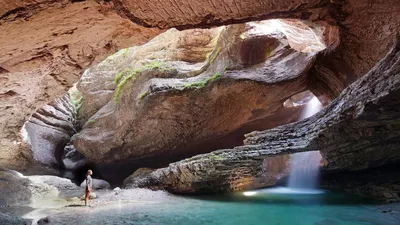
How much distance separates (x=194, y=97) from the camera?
1238cm

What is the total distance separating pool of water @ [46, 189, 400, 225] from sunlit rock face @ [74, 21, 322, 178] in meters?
4.52

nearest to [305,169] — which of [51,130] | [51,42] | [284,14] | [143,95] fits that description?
[143,95]

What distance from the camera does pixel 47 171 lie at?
1409cm

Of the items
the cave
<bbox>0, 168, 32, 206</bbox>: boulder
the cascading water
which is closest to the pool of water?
the cave

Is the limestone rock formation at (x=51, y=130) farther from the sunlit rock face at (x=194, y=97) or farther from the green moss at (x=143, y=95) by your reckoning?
the green moss at (x=143, y=95)

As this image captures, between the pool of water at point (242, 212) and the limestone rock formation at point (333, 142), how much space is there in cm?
124

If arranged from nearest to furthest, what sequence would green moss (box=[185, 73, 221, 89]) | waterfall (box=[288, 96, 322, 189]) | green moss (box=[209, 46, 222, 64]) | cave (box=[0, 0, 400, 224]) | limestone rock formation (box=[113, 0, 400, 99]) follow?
limestone rock formation (box=[113, 0, 400, 99])
cave (box=[0, 0, 400, 224])
green moss (box=[185, 73, 221, 89])
waterfall (box=[288, 96, 322, 189])
green moss (box=[209, 46, 222, 64])

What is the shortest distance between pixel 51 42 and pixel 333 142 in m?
7.82

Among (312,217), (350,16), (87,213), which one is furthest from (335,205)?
(87,213)

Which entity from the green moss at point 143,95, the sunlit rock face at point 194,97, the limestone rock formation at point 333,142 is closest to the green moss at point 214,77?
the sunlit rock face at point 194,97

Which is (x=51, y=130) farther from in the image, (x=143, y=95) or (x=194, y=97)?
(x=194, y=97)

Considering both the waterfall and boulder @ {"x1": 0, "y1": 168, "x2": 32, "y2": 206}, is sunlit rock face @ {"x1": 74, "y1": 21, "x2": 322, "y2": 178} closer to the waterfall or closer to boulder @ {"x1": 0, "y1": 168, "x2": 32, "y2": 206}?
the waterfall

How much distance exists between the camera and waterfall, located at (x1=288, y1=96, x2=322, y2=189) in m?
12.6

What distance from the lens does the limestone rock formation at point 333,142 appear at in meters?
5.50
